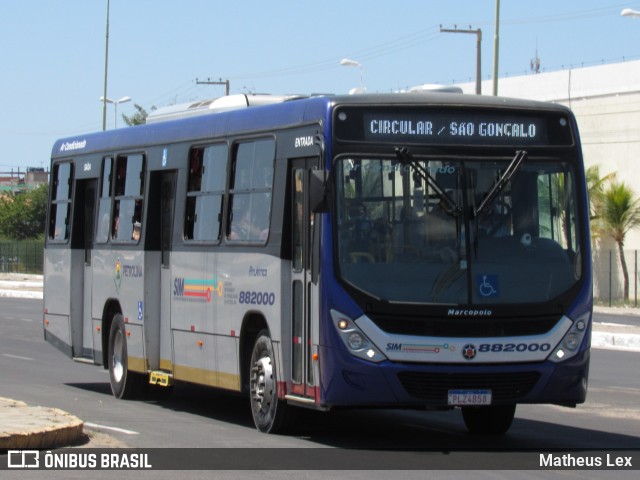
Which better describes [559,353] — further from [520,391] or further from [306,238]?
[306,238]

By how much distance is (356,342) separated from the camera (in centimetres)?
1185

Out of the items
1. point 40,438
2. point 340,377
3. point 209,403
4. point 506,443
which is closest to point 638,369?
point 209,403

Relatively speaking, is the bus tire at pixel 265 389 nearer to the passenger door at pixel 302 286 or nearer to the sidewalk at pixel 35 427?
the passenger door at pixel 302 286

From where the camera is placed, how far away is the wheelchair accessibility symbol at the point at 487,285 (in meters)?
12.1

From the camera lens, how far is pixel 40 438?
37.3 feet

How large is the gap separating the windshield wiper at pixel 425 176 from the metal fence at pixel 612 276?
35.4 m

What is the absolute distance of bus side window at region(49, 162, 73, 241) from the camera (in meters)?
19.5

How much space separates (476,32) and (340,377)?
3342 cm

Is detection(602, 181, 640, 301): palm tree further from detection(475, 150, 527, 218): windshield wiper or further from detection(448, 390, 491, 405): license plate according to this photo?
detection(448, 390, 491, 405): license plate

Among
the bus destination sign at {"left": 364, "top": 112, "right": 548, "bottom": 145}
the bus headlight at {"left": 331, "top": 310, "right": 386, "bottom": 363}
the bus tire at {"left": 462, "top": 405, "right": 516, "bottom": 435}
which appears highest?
the bus destination sign at {"left": 364, "top": 112, "right": 548, "bottom": 145}

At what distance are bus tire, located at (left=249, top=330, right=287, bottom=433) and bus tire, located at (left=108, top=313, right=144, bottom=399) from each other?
3981 millimetres

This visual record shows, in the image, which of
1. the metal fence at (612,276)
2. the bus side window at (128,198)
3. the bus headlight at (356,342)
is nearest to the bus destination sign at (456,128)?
the bus headlight at (356,342)

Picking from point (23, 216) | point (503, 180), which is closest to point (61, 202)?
point (503, 180)

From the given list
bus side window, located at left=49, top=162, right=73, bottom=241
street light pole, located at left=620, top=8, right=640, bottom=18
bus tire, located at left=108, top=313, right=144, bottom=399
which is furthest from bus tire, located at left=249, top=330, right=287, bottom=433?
street light pole, located at left=620, top=8, right=640, bottom=18
